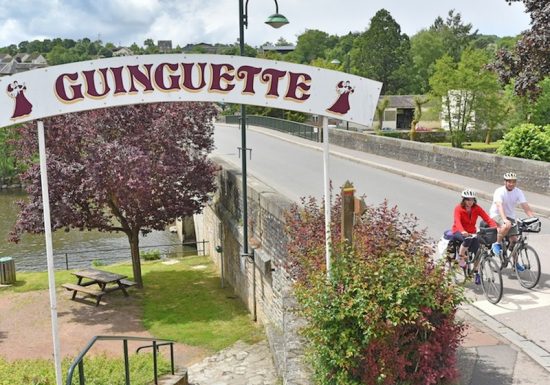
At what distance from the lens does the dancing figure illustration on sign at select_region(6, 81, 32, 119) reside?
19.6 ft

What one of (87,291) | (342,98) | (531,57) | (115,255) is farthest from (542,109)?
(342,98)

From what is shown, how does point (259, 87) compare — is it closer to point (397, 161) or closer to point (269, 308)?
point (269, 308)

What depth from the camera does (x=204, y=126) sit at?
17000mm

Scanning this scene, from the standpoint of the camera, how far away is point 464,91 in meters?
40.4

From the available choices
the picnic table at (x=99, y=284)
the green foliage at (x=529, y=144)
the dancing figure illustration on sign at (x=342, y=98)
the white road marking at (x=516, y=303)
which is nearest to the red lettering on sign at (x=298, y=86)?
the dancing figure illustration on sign at (x=342, y=98)

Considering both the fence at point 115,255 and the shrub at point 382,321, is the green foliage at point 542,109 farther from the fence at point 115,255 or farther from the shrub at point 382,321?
the shrub at point 382,321

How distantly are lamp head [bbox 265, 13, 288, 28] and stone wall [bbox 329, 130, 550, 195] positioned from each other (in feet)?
29.7

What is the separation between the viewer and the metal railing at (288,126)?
127ft

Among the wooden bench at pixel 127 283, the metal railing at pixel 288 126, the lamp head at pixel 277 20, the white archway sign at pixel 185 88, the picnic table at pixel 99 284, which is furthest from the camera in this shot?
the metal railing at pixel 288 126

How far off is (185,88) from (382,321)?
128 inches

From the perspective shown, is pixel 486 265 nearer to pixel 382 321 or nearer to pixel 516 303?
pixel 516 303

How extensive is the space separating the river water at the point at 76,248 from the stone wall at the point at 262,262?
27.4 feet

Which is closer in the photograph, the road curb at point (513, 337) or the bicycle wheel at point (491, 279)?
the road curb at point (513, 337)

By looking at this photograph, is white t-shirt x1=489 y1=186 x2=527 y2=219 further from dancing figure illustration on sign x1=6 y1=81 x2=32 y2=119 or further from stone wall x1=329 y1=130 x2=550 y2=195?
stone wall x1=329 y1=130 x2=550 y2=195
